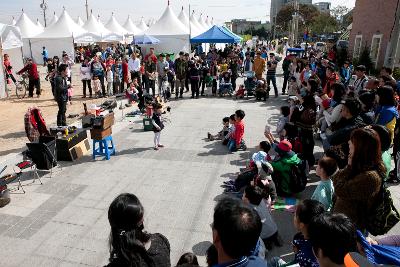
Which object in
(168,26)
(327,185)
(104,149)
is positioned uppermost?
(168,26)

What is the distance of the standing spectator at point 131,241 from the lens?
7.27 feet

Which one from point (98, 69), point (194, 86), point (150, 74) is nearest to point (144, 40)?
point (98, 69)

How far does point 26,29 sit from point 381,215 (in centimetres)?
3423

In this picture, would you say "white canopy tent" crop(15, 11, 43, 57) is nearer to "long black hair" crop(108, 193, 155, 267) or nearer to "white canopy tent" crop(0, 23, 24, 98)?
"white canopy tent" crop(0, 23, 24, 98)

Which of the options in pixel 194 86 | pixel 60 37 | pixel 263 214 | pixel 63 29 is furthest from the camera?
pixel 63 29

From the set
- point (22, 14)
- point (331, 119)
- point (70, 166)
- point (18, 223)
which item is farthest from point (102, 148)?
point (22, 14)

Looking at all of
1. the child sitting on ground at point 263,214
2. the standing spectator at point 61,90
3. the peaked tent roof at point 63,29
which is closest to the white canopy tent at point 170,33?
the peaked tent roof at point 63,29

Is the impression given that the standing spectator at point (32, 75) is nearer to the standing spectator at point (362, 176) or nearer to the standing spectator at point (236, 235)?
the standing spectator at point (362, 176)

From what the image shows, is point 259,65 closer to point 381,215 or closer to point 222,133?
point 222,133

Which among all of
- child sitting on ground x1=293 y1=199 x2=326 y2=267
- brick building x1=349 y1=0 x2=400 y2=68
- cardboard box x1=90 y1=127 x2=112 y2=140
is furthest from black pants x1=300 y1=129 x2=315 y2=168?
brick building x1=349 y1=0 x2=400 y2=68

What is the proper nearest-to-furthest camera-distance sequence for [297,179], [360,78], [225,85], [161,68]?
[297,179], [360,78], [161,68], [225,85]

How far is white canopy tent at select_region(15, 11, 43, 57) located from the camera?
98.8 ft

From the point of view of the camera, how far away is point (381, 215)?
3.32m

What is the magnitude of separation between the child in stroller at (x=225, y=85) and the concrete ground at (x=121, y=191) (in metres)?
5.53
